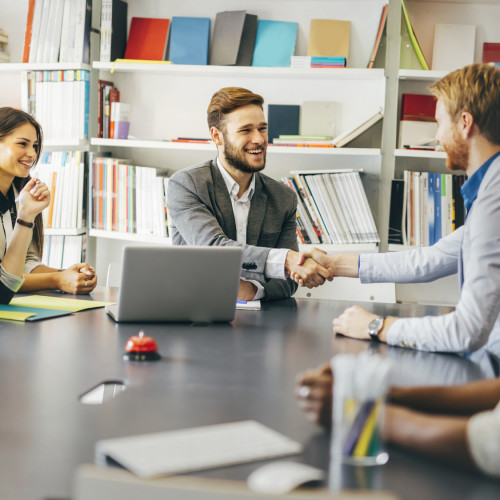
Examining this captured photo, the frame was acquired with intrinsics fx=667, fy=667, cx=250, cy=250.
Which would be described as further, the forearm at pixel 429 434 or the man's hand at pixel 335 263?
the man's hand at pixel 335 263

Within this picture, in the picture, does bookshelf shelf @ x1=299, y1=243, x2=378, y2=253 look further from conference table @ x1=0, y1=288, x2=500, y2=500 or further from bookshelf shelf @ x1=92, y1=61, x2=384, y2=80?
conference table @ x1=0, y1=288, x2=500, y2=500

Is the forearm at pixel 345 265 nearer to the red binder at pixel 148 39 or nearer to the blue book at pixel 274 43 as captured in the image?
the blue book at pixel 274 43

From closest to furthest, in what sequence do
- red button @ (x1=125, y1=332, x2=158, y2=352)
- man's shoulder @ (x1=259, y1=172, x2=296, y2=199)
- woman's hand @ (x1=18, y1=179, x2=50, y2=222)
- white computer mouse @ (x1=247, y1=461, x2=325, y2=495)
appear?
white computer mouse @ (x1=247, y1=461, x2=325, y2=495)
red button @ (x1=125, y1=332, x2=158, y2=352)
woman's hand @ (x1=18, y1=179, x2=50, y2=222)
man's shoulder @ (x1=259, y1=172, x2=296, y2=199)

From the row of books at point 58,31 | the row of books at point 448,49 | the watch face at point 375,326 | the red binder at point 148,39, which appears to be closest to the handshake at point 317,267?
the watch face at point 375,326

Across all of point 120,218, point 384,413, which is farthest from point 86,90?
point 384,413

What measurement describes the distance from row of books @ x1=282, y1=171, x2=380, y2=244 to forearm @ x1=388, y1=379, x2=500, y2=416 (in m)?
2.13

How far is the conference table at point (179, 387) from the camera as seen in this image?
2.89ft

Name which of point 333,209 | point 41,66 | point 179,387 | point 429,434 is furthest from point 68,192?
point 429,434

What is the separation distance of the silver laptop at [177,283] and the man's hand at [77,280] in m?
0.46

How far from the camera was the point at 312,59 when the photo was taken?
10.6 feet

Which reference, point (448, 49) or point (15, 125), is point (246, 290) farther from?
point (448, 49)

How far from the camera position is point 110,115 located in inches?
138

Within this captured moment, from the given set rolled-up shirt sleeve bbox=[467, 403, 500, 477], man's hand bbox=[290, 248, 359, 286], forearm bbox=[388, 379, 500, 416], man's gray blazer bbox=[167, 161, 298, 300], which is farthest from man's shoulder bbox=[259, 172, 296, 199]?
rolled-up shirt sleeve bbox=[467, 403, 500, 477]

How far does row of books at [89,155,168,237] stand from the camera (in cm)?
342
